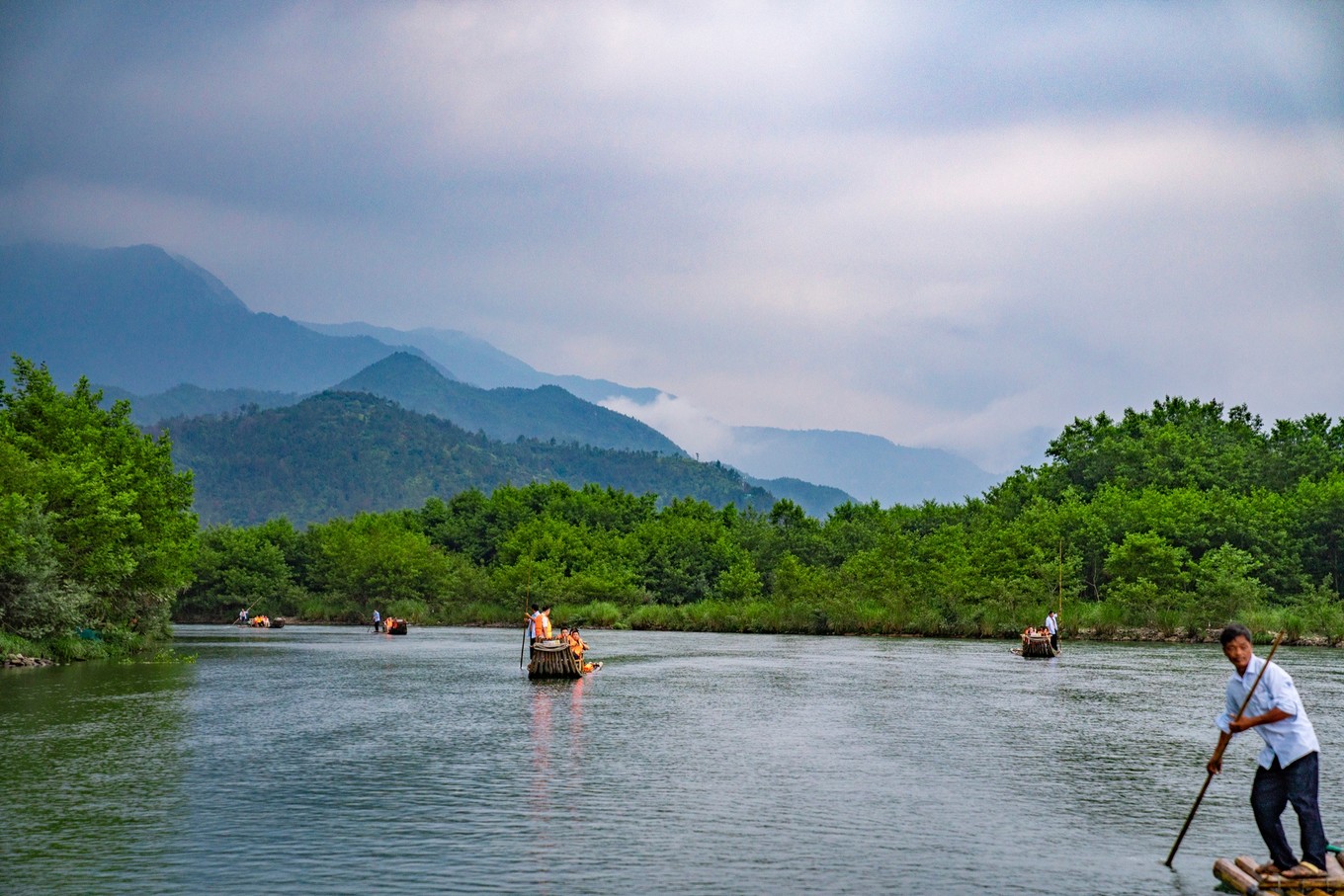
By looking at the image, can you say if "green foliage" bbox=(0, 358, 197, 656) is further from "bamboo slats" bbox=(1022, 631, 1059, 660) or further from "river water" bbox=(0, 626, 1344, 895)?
"bamboo slats" bbox=(1022, 631, 1059, 660)

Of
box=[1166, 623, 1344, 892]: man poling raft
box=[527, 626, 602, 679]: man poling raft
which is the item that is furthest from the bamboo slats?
box=[1166, 623, 1344, 892]: man poling raft

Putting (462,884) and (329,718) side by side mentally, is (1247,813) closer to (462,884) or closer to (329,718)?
(462,884)

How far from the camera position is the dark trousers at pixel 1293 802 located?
41.4ft

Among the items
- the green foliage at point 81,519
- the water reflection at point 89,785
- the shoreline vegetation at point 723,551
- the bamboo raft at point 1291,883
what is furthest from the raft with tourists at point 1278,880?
the green foliage at point 81,519

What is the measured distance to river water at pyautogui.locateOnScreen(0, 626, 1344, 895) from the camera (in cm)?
1518

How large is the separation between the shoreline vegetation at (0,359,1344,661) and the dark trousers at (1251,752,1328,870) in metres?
28.3

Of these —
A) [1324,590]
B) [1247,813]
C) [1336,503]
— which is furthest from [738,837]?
[1336,503]

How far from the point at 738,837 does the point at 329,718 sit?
1857 cm

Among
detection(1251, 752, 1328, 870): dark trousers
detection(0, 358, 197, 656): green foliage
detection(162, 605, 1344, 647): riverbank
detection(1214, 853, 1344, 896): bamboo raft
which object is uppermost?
detection(0, 358, 197, 656): green foliage

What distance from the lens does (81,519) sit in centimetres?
5203

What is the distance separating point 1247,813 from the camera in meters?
19.5

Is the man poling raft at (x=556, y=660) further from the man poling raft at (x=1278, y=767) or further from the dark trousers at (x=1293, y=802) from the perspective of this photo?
the dark trousers at (x=1293, y=802)

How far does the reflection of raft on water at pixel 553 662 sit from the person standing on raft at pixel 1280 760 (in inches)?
1382

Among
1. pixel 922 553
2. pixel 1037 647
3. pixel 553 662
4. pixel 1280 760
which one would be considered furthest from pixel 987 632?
pixel 1280 760
